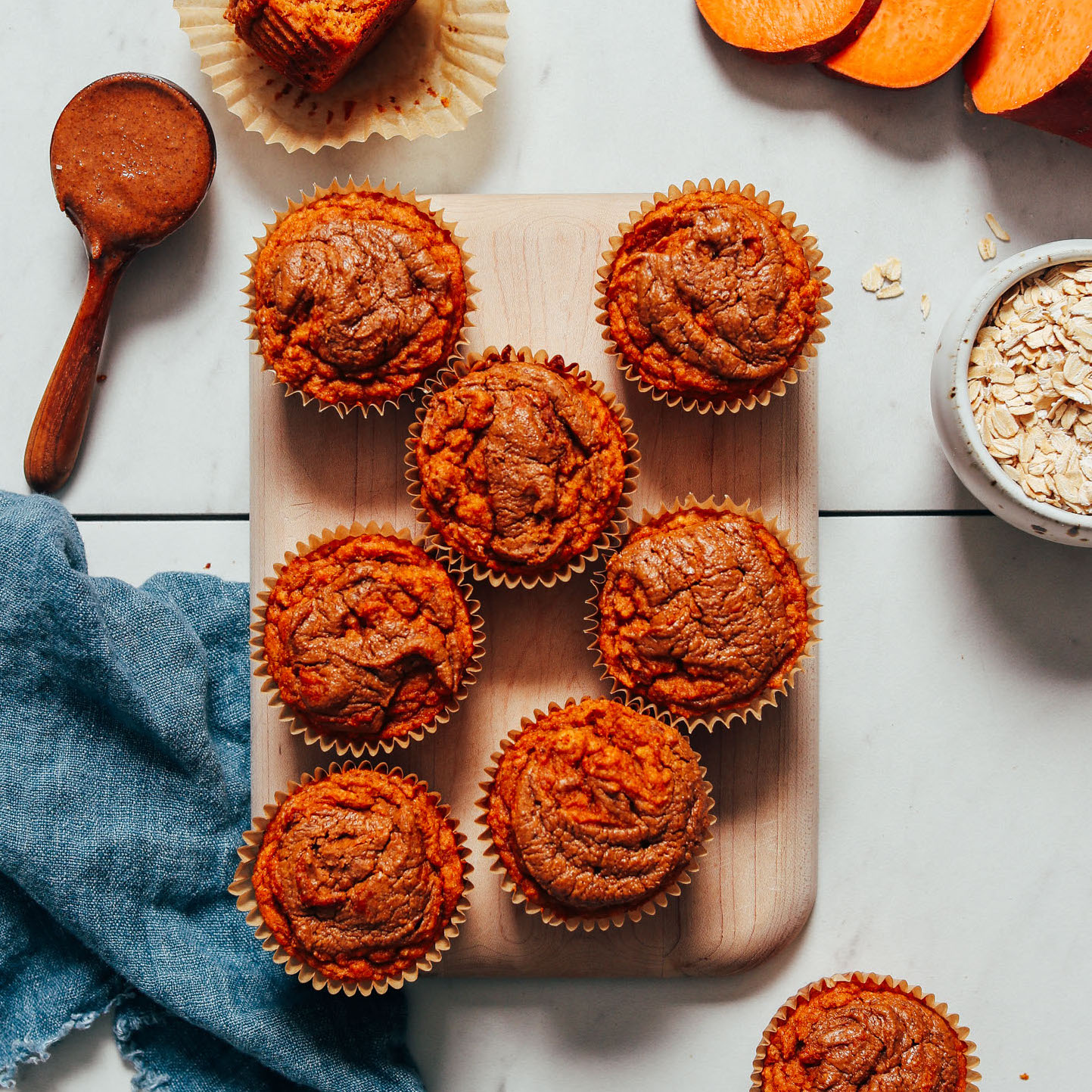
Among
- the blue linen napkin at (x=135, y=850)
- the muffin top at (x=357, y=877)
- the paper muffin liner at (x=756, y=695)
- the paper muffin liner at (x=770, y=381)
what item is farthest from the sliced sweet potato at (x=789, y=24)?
the muffin top at (x=357, y=877)

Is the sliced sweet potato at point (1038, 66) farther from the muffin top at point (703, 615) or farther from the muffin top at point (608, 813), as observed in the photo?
the muffin top at point (608, 813)

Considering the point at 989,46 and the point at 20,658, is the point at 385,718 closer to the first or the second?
the point at 20,658

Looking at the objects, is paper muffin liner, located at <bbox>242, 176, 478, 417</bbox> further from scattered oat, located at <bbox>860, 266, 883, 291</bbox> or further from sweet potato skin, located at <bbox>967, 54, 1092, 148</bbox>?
sweet potato skin, located at <bbox>967, 54, 1092, 148</bbox>

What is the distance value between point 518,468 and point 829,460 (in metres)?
0.93

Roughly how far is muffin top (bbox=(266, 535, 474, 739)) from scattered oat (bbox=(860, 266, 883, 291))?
1339 mm

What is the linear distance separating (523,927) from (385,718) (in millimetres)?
663

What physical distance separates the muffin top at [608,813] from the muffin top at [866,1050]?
19.3 inches

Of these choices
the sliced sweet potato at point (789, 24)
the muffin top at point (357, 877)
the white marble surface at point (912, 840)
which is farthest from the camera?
the white marble surface at point (912, 840)

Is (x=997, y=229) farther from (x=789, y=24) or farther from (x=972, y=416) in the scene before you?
(x=789, y=24)

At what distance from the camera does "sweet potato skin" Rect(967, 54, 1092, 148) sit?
8.14ft

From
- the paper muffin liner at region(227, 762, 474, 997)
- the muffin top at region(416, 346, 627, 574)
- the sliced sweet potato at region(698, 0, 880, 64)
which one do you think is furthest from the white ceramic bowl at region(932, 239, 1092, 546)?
the paper muffin liner at region(227, 762, 474, 997)

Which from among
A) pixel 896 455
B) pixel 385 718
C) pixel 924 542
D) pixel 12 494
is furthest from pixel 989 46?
pixel 12 494

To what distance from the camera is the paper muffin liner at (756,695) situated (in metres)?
2.38

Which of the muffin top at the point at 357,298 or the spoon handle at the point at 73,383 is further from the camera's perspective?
the spoon handle at the point at 73,383
